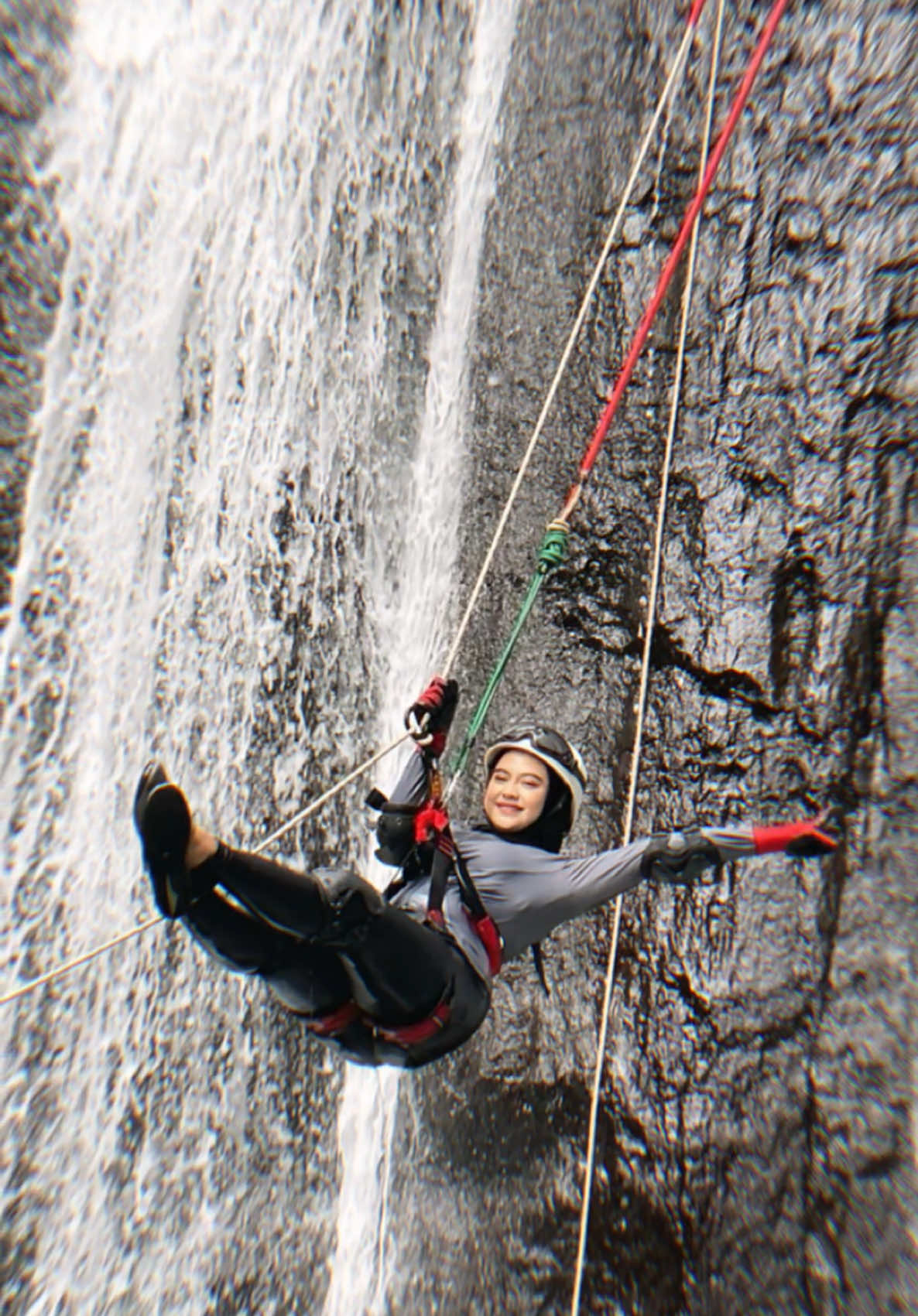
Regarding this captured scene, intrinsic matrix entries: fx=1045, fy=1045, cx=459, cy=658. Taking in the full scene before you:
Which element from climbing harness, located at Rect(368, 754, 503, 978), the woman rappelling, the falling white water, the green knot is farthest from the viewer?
the falling white water

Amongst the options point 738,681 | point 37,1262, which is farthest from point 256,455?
point 37,1262

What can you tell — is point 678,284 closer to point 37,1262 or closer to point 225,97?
point 225,97

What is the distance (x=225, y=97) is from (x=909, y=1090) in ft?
A: 22.0

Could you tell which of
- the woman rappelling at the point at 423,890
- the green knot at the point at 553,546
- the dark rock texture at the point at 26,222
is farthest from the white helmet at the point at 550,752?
the dark rock texture at the point at 26,222

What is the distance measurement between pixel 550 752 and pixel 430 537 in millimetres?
2204

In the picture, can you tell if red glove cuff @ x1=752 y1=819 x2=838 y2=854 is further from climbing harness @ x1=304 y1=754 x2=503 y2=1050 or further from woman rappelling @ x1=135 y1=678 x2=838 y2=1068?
climbing harness @ x1=304 y1=754 x2=503 y2=1050

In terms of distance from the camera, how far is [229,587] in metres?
5.51

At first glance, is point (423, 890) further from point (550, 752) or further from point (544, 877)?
point (550, 752)

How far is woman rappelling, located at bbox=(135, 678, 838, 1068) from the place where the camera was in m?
2.58

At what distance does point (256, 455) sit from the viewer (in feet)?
18.7

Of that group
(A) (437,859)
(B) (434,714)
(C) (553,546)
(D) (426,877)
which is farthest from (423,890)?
(C) (553,546)

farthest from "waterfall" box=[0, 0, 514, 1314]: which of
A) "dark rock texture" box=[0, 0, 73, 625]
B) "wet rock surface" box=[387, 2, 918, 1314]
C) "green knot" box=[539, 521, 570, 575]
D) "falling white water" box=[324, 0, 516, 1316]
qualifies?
"green knot" box=[539, 521, 570, 575]

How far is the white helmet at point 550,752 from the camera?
3.39 metres

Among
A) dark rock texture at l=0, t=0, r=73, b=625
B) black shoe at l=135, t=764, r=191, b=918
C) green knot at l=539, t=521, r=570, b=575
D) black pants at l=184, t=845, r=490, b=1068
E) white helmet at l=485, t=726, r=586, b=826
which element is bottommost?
black pants at l=184, t=845, r=490, b=1068
